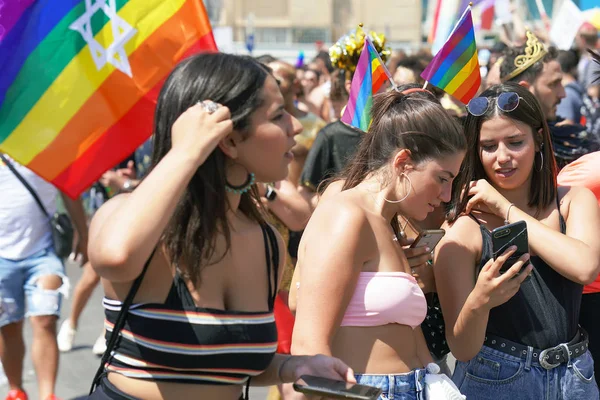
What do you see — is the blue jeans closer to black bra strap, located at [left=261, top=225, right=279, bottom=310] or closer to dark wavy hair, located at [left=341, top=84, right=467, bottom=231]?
dark wavy hair, located at [left=341, top=84, right=467, bottom=231]

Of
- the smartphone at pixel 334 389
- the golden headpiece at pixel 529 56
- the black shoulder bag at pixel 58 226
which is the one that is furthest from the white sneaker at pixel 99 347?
the smartphone at pixel 334 389

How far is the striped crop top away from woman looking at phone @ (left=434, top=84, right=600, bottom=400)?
994mm

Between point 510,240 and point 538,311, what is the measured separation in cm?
41

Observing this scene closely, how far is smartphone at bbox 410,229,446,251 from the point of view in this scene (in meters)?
2.94

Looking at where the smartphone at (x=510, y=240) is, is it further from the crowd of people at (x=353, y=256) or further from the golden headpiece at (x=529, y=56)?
the golden headpiece at (x=529, y=56)

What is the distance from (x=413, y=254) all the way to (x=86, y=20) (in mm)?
1834

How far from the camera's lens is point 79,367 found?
639 centimetres

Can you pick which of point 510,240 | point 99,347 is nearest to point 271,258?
point 510,240

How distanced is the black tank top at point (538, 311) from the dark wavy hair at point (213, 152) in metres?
1.23

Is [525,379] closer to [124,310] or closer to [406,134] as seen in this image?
[406,134]

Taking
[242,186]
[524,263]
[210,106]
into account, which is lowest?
[524,263]

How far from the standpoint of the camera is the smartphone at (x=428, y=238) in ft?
9.66

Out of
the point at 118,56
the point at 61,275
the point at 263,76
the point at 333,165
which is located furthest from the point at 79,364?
the point at 263,76

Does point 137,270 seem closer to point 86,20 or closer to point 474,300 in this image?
point 474,300
